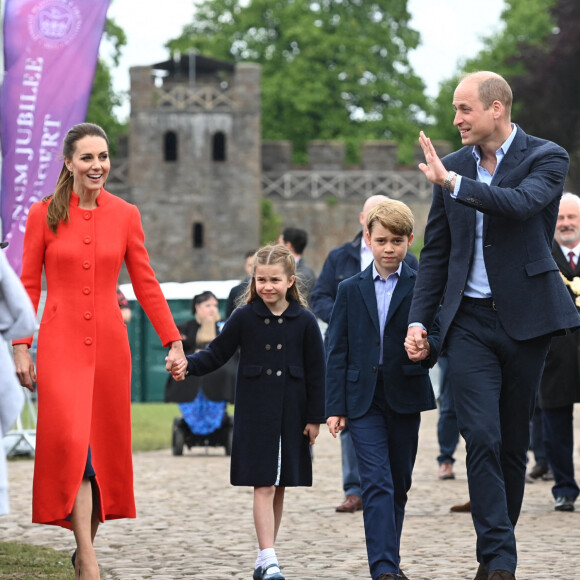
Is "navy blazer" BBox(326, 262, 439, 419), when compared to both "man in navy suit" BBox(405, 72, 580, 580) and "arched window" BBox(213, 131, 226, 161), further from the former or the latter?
"arched window" BBox(213, 131, 226, 161)

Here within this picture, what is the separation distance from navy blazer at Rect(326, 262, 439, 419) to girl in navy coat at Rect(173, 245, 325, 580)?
0.25m

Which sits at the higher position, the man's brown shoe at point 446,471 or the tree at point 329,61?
the tree at point 329,61

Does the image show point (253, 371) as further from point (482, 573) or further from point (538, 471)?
point (538, 471)

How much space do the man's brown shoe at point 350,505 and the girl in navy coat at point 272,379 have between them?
2.81 meters

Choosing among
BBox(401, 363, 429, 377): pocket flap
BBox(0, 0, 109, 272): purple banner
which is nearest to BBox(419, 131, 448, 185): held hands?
BBox(401, 363, 429, 377): pocket flap

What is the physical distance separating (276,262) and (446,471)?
5.77m

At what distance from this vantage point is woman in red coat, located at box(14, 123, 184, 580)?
21.1 ft

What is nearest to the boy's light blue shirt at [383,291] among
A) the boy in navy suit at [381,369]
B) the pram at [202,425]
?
the boy in navy suit at [381,369]

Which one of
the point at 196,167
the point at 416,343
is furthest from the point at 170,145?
the point at 416,343

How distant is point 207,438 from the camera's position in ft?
52.3

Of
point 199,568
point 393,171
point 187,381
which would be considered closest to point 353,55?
point 393,171

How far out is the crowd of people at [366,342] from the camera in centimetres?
645

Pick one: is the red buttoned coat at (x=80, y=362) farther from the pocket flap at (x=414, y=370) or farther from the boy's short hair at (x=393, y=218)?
the pocket flap at (x=414, y=370)

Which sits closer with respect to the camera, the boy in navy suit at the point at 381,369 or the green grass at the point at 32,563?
the boy in navy suit at the point at 381,369
